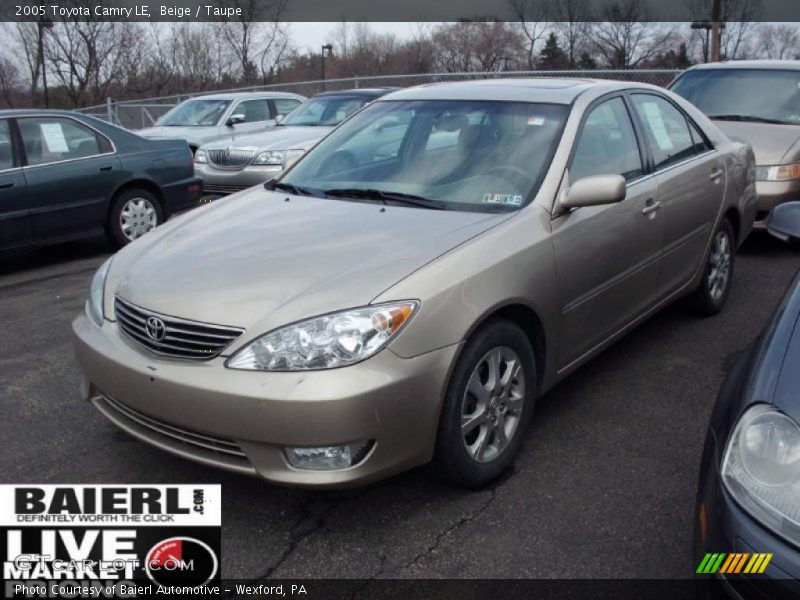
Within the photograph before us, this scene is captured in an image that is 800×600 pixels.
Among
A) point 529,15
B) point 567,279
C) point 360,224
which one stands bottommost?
point 567,279

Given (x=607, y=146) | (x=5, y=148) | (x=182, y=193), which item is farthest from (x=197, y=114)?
(x=607, y=146)

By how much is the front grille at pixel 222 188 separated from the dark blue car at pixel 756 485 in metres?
8.12

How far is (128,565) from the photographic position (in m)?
2.72

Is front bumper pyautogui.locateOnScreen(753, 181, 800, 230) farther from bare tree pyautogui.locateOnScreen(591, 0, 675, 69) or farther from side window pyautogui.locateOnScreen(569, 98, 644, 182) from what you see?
bare tree pyautogui.locateOnScreen(591, 0, 675, 69)

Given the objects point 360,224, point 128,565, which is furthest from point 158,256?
point 128,565

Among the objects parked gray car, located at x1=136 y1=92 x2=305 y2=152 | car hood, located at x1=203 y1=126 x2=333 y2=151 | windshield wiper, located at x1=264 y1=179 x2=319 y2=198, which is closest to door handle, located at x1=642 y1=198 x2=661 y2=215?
windshield wiper, located at x1=264 y1=179 x2=319 y2=198

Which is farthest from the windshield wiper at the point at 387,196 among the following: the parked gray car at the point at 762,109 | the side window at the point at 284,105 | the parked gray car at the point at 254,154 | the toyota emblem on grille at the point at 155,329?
the side window at the point at 284,105

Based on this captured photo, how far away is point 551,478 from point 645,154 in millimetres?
2028

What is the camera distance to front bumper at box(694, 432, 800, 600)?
181cm

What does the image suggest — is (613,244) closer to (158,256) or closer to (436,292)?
(436,292)

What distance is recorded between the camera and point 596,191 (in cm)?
340

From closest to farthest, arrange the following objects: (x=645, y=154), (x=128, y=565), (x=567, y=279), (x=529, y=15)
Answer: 1. (x=128, y=565)
2. (x=567, y=279)
3. (x=645, y=154)
4. (x=529, y=15)

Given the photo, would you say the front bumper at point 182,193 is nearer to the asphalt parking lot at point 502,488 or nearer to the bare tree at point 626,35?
the asphalt parking lot at point 502,488

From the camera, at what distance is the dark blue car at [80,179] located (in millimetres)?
6855
